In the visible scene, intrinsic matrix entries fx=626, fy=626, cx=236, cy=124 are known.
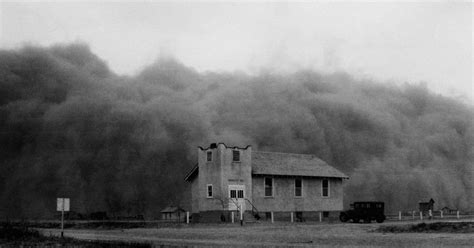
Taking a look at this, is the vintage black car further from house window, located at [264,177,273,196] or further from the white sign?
the white sign

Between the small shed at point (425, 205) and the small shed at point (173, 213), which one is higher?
the small shed at point (425, 205)

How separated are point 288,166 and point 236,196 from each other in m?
5.26

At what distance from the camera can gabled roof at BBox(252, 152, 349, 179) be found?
43812 mm

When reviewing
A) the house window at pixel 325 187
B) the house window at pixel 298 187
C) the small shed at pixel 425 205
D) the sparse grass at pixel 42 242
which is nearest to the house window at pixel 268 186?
the house window at pixel 298 187

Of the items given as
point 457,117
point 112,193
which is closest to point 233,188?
point 112,193

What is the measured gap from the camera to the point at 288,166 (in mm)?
45031

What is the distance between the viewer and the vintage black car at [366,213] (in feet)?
129

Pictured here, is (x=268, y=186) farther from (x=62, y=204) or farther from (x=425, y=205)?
(x=62, y=204)

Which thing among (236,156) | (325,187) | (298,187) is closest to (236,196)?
(236,156)

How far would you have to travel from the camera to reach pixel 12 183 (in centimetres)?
5744

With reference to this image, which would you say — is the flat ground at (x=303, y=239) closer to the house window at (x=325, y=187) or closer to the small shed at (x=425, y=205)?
the house window at (x=325, y=187)

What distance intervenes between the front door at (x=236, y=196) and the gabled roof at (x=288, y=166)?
62.4 inches

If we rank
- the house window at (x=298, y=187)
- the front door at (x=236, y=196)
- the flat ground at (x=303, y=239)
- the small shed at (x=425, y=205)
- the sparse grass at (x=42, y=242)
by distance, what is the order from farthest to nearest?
1. the small shed at (x=425, y=205)
2. the house window at (x=298, y=187)
3. the front door at (x=236, y=196)
4. the sparse grass at (x=42, y=242)
5. the flat ground at (x=303, y=239)

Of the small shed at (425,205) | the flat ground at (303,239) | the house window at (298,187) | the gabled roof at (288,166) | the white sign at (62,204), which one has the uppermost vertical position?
the gabled roof at (288,166)
